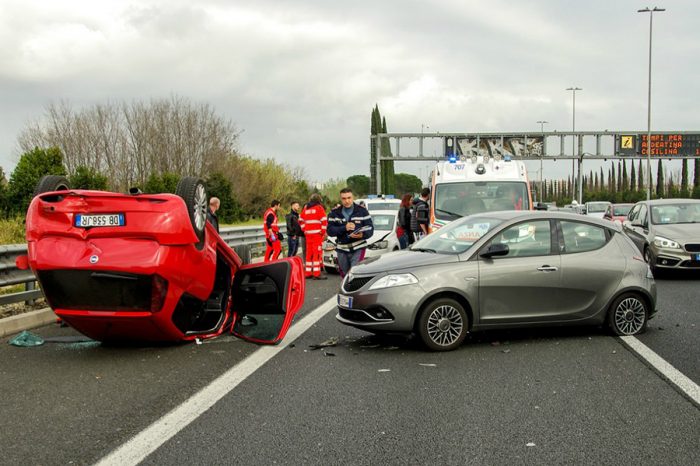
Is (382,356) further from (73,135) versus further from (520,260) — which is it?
(73,135)

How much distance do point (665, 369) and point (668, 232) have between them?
9455 millimetres

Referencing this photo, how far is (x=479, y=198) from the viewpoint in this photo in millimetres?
15188

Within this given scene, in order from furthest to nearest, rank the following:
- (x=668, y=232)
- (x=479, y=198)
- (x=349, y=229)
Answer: (x=668, y=232), (x=479, y=198), (x=349, y=229)

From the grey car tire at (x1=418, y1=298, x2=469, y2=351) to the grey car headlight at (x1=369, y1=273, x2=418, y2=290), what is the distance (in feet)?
1.03

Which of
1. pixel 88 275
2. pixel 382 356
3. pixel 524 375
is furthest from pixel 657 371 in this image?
pixel 88 275

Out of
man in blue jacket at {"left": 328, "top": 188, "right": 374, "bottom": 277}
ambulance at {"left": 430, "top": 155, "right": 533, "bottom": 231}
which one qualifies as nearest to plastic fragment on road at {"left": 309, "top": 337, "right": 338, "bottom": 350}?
man in blue jacket at {"left": 328, "top": 188, "right": 374, "bottom": 277}

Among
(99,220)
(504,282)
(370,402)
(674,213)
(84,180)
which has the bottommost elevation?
(370,402)

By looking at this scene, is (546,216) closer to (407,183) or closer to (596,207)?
(596,207)

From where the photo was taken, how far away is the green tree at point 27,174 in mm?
24375

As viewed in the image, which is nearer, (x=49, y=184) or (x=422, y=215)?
(x=49, y=184)

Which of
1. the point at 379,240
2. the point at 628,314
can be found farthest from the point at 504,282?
the point at 379,240

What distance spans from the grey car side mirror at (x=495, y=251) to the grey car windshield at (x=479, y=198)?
22.3 feet

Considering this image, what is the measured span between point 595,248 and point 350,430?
4.73 metres

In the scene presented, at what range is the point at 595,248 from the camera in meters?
8.70
